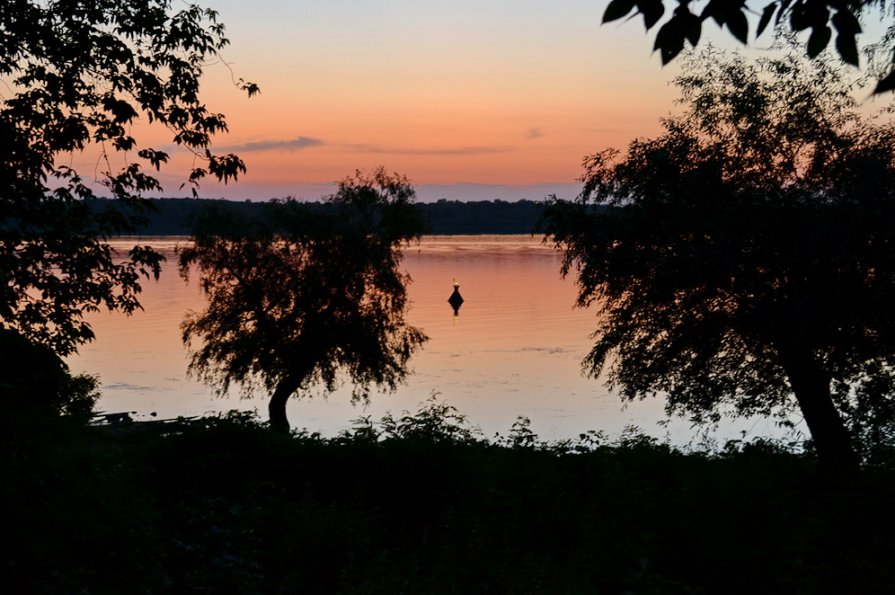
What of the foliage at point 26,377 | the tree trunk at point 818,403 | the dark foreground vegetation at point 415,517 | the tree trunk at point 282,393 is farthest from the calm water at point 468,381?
the foliage at point 26,377

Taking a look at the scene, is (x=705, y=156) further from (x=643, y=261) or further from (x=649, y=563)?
(x=649, y=563)

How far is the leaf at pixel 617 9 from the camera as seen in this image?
4742 mm

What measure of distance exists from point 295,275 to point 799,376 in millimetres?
27790

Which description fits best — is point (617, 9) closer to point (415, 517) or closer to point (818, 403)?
point (415, 517)

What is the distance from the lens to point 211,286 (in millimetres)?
46406

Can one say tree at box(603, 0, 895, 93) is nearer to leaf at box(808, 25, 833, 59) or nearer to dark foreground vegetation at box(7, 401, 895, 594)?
leaf at box(808, 25, 833, 59)

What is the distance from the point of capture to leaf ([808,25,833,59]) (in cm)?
511

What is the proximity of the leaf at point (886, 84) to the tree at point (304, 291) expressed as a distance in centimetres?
Answer: 4176

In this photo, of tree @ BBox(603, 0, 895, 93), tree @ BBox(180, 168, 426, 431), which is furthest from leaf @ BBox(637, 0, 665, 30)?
tree @ BBox(180, 168, 426, 431)

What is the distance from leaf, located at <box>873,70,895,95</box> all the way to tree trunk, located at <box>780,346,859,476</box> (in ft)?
64.1

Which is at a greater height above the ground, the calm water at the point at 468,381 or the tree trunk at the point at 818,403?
the tree trunk at the point at 818,403

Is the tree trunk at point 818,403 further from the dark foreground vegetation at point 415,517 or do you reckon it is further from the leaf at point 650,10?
the leaf at point 650,10

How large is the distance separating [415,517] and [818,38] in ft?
45.4

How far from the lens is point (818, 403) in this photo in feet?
79.0
